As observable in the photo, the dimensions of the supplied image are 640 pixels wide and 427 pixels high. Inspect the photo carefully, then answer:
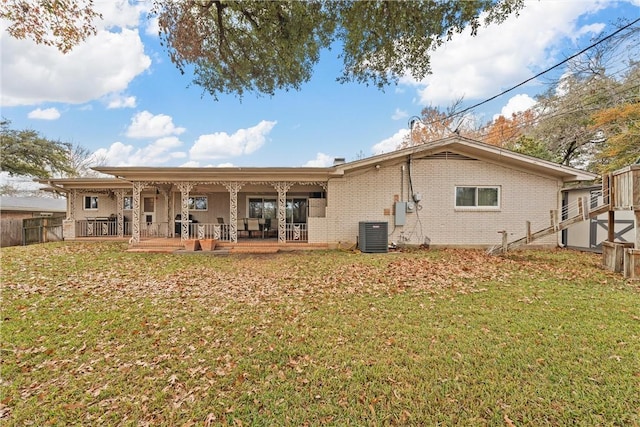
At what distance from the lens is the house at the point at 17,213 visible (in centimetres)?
1302

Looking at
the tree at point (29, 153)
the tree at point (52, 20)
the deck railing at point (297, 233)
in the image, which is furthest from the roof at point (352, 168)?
the tree at point (29, 153)

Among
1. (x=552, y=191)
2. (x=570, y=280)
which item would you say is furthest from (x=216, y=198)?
(x=552, y=191)

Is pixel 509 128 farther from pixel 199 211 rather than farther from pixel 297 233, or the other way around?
pixel 199 211

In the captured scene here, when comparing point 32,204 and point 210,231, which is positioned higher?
point 32,204

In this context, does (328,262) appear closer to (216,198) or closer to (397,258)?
(397,258)

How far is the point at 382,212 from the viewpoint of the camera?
11266 millimetres

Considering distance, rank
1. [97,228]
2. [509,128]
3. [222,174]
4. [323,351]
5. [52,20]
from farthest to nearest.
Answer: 1. [509,128]
2. [97,228]
3. [222,174]
4. [52,20]
5. [323,351]

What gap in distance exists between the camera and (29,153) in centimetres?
1927

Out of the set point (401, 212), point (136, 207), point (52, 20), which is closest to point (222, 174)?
point (136, 207)

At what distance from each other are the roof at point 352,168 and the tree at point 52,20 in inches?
172

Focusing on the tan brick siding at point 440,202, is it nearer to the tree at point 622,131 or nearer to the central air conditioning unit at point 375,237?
the central air conditioning unit at point 375,237

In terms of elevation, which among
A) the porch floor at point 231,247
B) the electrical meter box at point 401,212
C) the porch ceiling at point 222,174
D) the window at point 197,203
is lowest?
the porch floor at point 231,247

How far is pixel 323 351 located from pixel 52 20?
945 cm

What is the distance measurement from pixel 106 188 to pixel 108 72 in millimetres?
5739
